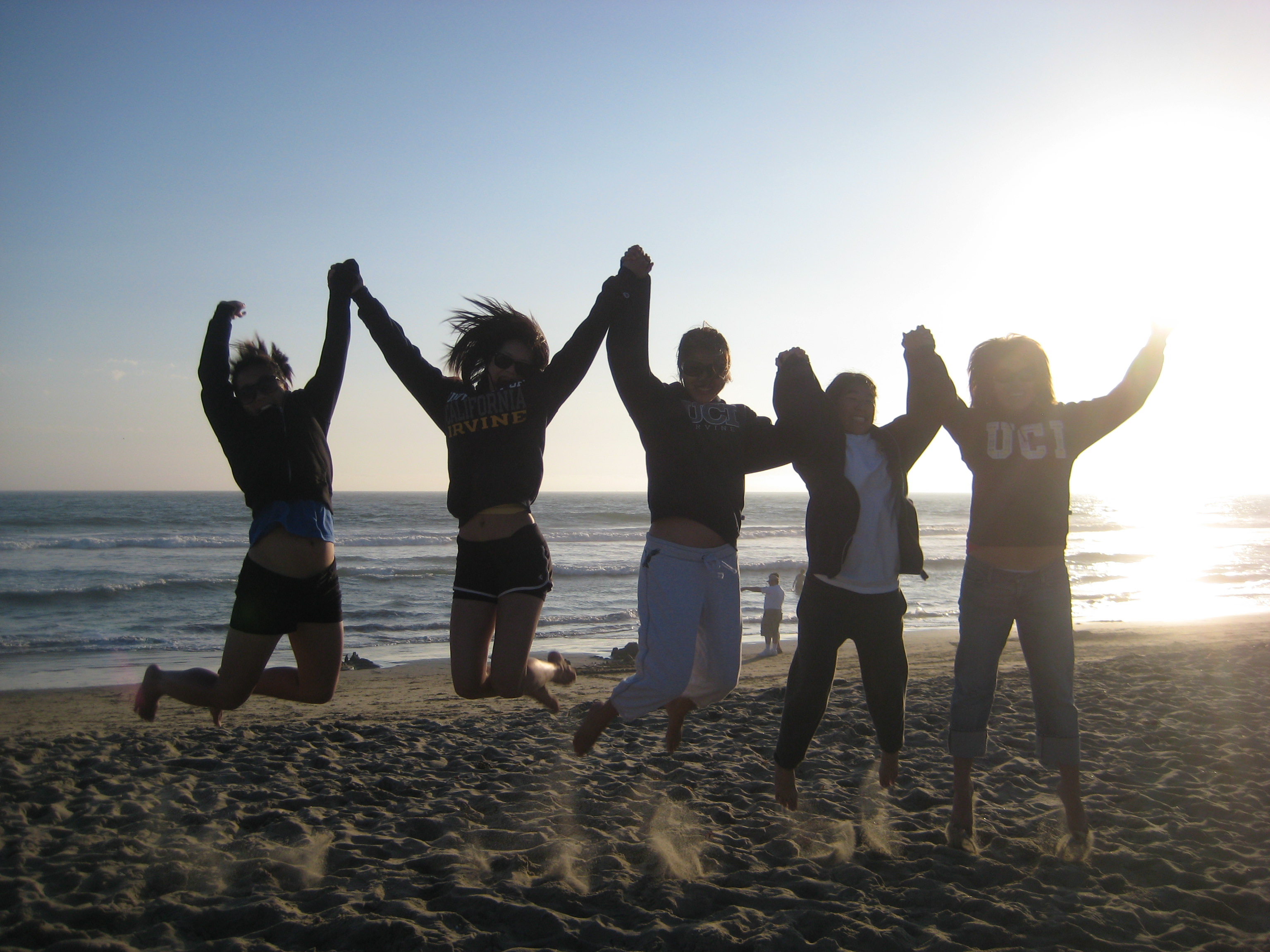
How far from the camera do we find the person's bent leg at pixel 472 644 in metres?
3.53

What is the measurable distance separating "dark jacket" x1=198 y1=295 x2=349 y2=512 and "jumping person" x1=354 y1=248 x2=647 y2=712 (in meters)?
0.54

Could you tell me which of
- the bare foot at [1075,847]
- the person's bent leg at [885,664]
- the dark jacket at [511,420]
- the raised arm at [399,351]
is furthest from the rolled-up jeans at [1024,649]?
the raised arm at [399,351]

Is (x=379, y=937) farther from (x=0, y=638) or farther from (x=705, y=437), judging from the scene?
(x=0, y=638)

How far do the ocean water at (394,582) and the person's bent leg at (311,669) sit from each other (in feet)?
Result: 29.6

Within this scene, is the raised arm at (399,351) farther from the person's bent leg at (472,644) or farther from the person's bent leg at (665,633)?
the person's bent leg at (665,633)

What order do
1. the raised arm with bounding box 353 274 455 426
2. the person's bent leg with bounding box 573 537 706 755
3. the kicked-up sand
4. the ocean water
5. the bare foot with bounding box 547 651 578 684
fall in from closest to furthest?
the kicked-up sand → the person's bent leg with bounding box 573 537 706 755 → the raised arm with bounding box 353 274 455 426 → the bare foot with bounding box 547 651 578 684 → the ocean water

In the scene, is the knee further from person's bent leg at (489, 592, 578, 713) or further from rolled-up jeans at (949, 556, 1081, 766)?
rolled-up jeans at (949, 556, 1081, 766)

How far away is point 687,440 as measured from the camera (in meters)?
3.41

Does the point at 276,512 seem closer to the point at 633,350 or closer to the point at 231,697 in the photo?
the point at 231,697

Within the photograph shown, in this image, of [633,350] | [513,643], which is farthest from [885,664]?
[633,350]

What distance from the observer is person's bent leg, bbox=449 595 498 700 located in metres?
3.53

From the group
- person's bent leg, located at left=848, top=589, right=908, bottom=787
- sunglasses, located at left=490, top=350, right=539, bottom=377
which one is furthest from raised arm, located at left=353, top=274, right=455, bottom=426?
person's bent leg, located at left=848, top=589, right=908, bottom=787

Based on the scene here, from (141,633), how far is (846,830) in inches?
592

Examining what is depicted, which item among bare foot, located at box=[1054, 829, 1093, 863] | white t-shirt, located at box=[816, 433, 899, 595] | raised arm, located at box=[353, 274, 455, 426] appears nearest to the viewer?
white t-shirt, located at box=[816, 433, 899, 595]
